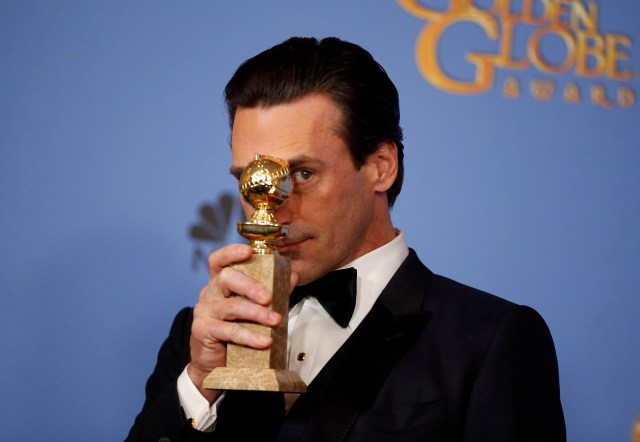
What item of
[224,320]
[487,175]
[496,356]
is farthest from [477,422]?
[487,175]

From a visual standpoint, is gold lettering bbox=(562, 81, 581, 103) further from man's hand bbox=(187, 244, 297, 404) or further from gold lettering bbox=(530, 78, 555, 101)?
man's hand bbox=(187, 244, 297, 404)

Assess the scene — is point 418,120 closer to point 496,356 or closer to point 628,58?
point 628,58

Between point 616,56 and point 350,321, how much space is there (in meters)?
1.03

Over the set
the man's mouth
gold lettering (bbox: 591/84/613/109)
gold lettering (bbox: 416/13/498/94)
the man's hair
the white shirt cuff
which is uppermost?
gold lettering (bbox: 416/13/498/94)

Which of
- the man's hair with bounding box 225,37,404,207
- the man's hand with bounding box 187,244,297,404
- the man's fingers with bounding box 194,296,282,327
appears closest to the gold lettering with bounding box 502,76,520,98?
the man's hair with bounding box 225,37,404,207

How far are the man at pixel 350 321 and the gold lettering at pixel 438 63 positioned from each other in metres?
0.43

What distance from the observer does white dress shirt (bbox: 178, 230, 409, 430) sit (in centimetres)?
137

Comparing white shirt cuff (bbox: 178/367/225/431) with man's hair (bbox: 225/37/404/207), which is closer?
white shirt cuff (bbox: 178/367/225/431)

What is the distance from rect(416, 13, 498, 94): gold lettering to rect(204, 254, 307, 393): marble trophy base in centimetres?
96

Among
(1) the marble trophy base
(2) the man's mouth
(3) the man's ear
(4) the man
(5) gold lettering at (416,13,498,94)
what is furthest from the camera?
(5) gold lettering at (416,13,498,94)

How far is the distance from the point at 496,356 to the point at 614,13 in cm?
109

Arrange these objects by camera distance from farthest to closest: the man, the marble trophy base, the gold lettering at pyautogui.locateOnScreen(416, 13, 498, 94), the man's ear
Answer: the gold lettering at pyautogui.locateOnScreen(416, 13, 498, 94), the man's ear, the man, the marble trophy base

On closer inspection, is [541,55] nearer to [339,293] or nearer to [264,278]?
[339,293]

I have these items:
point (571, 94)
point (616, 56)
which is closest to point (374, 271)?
point (571, 94)
